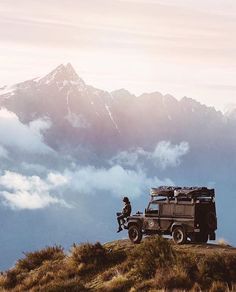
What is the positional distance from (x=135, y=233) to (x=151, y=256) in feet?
15.9

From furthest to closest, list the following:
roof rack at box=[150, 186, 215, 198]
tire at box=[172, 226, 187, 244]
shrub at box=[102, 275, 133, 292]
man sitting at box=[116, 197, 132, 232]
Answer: man sitting at box=[116, 197, 132, 232], roof rack at box=[150, 186, 215, 198], tire at box=[172, 226, 187, 244], shrub at box=[102, 275, 133, 292]

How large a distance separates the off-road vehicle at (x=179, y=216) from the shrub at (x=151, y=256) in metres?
2.34

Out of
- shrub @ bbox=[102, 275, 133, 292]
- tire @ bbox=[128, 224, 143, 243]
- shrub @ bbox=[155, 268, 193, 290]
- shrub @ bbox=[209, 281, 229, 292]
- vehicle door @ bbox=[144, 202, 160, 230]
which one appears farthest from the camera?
tire @ bbox=[128, 224, 143, 243]

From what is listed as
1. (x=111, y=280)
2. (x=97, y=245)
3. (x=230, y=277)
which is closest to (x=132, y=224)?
(x=97, y=245)

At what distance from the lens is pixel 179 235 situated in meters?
32.8

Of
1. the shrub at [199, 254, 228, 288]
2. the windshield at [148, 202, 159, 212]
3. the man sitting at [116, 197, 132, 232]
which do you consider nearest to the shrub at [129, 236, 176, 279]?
the shrub at [199, 254, 228, 288]

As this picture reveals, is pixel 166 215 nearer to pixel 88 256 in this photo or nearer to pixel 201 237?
pixel 201 237

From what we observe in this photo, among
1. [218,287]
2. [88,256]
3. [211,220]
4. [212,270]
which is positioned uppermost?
[211,220]

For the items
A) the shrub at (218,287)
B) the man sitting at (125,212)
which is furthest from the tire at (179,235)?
the shrub at (218,287)

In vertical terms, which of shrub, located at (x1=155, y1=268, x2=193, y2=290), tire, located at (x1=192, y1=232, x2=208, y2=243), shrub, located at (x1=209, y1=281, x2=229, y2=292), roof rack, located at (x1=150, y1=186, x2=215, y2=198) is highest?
roof rack, located at (x1=150, y1=186, x2=215, y2=198)

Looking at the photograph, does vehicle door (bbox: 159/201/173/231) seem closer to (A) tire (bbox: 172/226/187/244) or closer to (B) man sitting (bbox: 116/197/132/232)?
(A) tire (bbox: 172/226/187/244)

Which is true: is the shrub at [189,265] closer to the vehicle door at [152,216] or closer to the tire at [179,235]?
the tire at [179,235]

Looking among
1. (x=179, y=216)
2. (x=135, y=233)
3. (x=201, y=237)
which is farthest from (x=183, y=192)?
(x=135, y=233)

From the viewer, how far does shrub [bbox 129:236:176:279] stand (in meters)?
29.1
